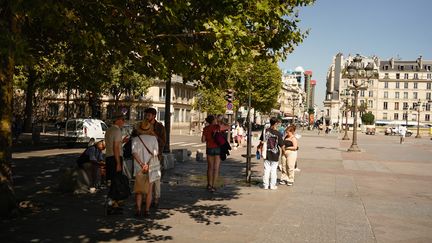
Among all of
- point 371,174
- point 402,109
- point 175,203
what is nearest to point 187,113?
point 371,174

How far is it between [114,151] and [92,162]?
2.80m

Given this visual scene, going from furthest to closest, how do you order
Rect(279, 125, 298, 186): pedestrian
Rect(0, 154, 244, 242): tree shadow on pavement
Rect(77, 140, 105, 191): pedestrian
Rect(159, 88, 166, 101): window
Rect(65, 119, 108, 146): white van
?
Rect(159, 88, 166, 101): window, Rect(65, 119, 108, 146): white van, Rect(279, 125, 298, 186): pedestrian, Rect(77, 140, 105, 191): pedestrian, Rect(0, 154, 244, 242): tree shadow on pavement

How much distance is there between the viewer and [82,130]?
2355cm

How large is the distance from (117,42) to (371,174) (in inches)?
431

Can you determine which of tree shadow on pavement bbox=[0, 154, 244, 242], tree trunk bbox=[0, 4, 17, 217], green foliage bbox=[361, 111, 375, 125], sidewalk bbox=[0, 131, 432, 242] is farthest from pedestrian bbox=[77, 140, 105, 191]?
green foliage bbox=[361, 111, 375, 125]

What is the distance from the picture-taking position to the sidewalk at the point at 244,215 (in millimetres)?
6531

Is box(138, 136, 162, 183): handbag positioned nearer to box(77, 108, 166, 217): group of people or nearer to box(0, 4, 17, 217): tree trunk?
box(77, 108, 166, 217): group of people

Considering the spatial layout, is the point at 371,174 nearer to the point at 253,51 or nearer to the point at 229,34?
the point at 253,51

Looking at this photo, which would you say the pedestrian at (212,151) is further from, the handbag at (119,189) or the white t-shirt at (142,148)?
the handbag at (119,189)

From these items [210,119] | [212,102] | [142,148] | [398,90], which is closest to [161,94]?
[212,102]

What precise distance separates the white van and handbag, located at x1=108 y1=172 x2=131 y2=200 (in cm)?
1664

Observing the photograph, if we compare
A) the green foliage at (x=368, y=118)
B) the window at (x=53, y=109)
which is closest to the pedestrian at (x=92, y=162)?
the window at (x=53, y=109)

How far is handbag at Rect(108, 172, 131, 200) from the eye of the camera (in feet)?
24.4

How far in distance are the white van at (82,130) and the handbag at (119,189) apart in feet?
54.6
